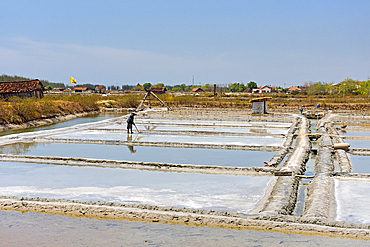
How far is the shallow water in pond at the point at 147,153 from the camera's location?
7.92 m

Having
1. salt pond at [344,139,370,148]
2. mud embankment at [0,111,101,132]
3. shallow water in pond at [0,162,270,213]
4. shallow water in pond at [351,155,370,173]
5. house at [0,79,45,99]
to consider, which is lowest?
shallow water in pond at [0,162,270,213]

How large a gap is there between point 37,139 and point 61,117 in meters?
9.97

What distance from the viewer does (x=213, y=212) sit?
14.9ft

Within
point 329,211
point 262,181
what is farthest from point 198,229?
point 262,181

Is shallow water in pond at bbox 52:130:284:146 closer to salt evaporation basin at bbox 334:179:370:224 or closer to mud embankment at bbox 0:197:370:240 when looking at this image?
salt evaporation basin at bbox 334:179:370:224

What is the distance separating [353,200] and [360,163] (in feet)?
9.95

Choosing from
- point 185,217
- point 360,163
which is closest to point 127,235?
point 185,217

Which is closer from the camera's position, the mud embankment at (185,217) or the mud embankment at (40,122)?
the mud embankment at (185,217)

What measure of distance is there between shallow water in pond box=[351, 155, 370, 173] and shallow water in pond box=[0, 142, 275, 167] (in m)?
1.86

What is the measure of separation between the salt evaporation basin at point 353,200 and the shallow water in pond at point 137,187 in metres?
1.16

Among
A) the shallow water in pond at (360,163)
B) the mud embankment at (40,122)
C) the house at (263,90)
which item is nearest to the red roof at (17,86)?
A: the mud embankment at (40,122)

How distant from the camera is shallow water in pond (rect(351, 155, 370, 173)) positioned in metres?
7.00

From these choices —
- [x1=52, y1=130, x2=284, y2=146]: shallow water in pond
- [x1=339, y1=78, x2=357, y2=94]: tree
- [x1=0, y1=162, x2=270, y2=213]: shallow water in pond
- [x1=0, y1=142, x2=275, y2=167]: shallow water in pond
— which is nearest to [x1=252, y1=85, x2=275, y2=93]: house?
[x1=339, y1=78, x2=357, y2=94]: tree

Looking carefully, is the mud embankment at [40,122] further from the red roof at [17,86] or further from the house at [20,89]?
the red roof at [17,86]
